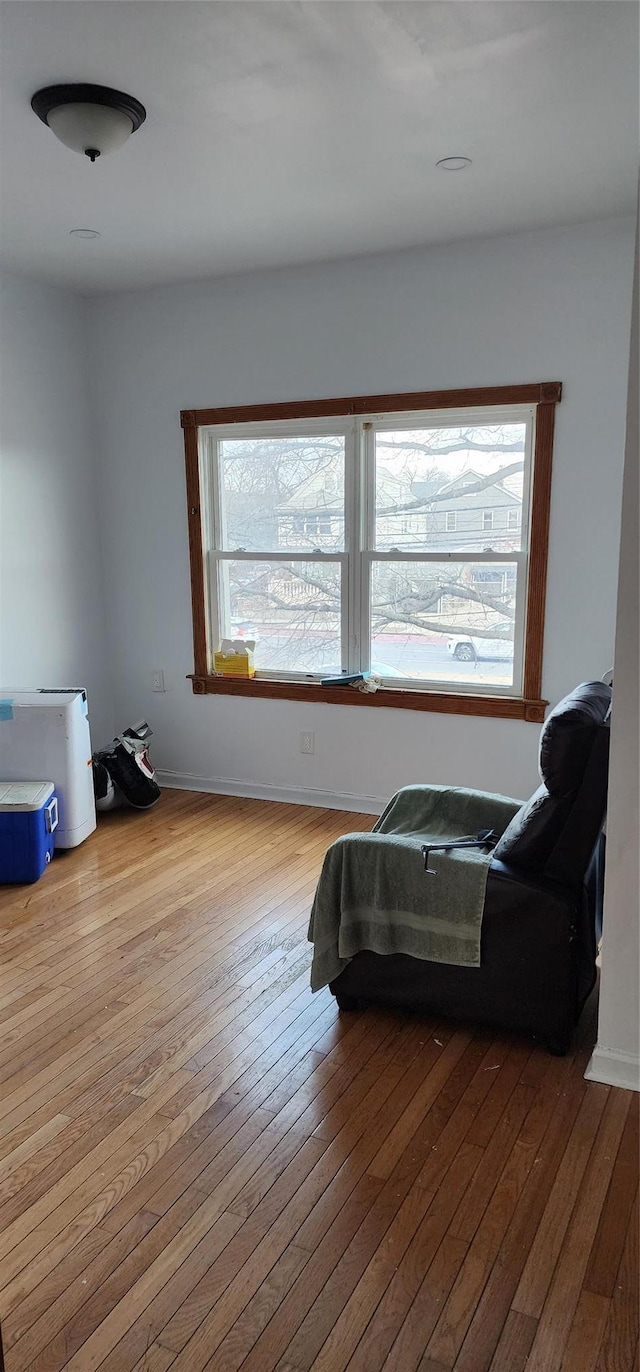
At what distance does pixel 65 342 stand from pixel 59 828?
2603 mm

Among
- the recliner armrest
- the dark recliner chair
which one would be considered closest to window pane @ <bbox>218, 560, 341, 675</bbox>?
the dark recliner chair

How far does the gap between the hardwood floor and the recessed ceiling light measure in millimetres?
2809

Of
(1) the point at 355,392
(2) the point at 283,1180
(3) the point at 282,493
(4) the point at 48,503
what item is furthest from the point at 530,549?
(2) the point at 283,1180

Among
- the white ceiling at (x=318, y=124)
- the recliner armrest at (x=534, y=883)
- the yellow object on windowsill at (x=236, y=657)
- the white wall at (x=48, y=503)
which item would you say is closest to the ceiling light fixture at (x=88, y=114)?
the white ceiling at (x=318, y=124)

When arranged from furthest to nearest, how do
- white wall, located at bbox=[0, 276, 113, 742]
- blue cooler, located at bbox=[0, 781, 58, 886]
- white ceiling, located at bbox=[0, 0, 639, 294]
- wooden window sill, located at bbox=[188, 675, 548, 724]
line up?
white wall, located at bbox=[0, 276, 113, 742] < wooden window sill, located at bbox=[188, 675, 548, 724] < blue cooler, located at bbox=[0, 781, 58, 886] < white ceiling, located at bbox=[0, 0, 639, 294]

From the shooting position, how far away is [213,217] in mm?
3518

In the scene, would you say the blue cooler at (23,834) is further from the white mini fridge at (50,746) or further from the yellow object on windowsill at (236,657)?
the yellow object on windowsill at (236,657)

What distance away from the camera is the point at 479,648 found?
424 cm

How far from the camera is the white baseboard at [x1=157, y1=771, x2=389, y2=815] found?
182 inches

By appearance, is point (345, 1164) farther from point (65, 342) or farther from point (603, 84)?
point (65, 342)

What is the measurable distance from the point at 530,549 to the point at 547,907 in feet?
6.82

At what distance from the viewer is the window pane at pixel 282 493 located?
443 cm

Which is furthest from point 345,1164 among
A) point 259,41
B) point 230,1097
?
point 259,41

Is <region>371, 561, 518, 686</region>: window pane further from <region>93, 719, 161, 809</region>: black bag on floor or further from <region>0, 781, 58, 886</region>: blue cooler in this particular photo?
<region>0, 781, 58, 886</region>: blue cooler
